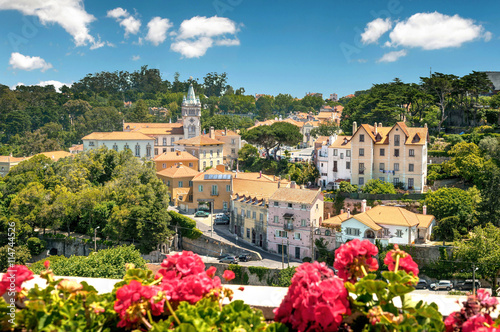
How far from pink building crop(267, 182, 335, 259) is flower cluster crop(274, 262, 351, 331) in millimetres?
33357

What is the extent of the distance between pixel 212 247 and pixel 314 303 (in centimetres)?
3565

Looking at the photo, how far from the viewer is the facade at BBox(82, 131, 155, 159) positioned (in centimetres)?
7369

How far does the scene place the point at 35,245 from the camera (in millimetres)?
39500

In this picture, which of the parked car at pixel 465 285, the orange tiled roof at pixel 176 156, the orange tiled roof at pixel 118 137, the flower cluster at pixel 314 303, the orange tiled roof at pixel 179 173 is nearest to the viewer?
the flower cluster at pixel 314 303

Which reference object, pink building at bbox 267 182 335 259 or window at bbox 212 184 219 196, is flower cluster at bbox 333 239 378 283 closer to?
pink building at bbox 267 182 335 259

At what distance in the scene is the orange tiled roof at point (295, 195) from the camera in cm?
3909

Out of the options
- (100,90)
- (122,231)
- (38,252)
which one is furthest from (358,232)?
(100,90)

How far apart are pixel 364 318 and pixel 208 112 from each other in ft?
367

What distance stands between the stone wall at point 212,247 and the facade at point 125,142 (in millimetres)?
34852

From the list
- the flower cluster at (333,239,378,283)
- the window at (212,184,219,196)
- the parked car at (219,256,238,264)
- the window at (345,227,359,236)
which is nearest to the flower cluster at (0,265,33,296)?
the flower cluster at (333,239,378,283)

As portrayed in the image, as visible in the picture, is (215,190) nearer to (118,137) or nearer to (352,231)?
(352,231)

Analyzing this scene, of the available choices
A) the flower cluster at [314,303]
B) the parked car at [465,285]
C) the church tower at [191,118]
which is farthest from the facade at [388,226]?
the church tower at [191,118]

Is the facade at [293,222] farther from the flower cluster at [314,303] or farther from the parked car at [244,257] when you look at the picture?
the flower cluster at [314,303]

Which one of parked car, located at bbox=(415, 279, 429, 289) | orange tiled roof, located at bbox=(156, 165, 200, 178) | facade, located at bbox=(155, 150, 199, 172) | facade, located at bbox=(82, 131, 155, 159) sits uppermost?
facade, located at bbox=(82, 131, 155, 159)
